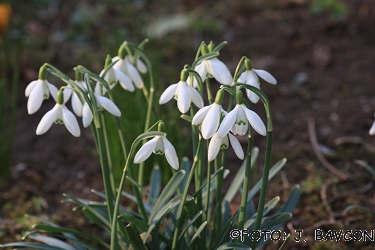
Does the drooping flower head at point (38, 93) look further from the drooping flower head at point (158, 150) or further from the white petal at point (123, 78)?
the drooping flower head at point (158, 150)

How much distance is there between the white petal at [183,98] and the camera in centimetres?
151

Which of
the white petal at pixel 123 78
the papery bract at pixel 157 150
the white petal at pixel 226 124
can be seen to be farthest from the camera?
the white petal at pixel 123 78

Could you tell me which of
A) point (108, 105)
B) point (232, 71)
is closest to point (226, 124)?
point (108, 105)

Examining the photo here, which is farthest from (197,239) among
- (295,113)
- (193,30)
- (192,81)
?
(193,30)

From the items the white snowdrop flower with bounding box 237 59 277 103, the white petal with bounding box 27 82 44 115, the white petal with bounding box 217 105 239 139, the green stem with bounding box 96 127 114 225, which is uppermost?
the white snowdrop flower with bounding box 237 59 277 103

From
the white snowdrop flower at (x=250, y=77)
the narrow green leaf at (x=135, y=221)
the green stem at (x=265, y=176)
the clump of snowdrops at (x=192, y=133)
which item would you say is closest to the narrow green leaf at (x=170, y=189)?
the clump of snowdrops at (x=192, y=133)

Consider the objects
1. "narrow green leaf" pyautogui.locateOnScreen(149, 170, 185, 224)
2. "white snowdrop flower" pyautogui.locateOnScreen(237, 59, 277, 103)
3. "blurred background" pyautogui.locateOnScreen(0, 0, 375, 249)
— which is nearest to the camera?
"white snowdrop flower" pyautogui.locateOnScreen(237, 59, 277, 103)

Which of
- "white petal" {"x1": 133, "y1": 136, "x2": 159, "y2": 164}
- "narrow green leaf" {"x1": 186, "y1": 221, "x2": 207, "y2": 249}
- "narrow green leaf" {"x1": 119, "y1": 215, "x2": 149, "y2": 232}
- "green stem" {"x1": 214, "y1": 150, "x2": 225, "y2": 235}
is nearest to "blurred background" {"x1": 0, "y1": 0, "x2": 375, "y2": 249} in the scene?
"green stem" {"x1": 214, "y1": 150, "x2": 225, "y2": 235}

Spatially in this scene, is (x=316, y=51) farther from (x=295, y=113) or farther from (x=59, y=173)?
(x=59, y=173)

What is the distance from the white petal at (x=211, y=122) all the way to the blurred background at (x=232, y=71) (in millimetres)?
1041

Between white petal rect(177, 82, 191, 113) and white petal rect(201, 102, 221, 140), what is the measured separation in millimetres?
126

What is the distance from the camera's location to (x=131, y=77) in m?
1.84

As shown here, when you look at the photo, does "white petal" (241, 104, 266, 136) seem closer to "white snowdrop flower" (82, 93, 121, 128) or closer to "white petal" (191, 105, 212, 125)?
"white petal" (191, 105, 212, 125)

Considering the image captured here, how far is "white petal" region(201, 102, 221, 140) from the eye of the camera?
1380mm
